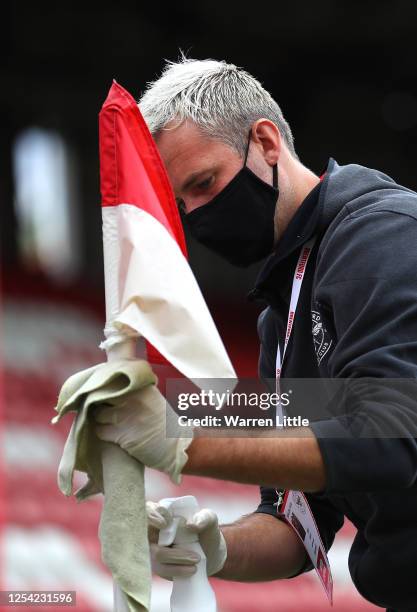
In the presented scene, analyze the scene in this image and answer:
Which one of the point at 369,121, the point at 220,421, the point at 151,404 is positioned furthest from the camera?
the point at 369,121

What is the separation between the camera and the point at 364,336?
1295 millimetres

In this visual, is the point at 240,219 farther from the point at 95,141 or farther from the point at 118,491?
the point at 95,141

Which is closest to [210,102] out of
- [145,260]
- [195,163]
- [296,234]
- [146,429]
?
[195,163]

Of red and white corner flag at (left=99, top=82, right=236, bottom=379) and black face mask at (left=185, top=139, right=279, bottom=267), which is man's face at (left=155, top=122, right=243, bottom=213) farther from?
red and white corner flag at (left=99, top=82, right=236, bottom=379)

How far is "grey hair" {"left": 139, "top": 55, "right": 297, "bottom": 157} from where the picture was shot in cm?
149

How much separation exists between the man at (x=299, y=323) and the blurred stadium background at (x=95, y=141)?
9.63 ft

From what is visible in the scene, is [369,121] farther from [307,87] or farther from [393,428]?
[393,428]

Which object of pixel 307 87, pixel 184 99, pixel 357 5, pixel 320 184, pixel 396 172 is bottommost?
pixel 396 172

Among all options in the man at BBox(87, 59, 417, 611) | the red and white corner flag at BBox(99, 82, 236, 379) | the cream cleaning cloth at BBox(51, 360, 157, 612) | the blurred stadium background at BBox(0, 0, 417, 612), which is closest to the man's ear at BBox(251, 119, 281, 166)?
the man at BBox(87, 59, 417, 611)

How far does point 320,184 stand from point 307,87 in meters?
7.84

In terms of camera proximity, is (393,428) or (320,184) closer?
(393,428)

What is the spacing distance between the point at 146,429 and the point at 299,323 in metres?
0.41

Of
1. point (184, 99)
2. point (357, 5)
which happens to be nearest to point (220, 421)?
point (184, 99)

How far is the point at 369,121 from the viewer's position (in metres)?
9.14
